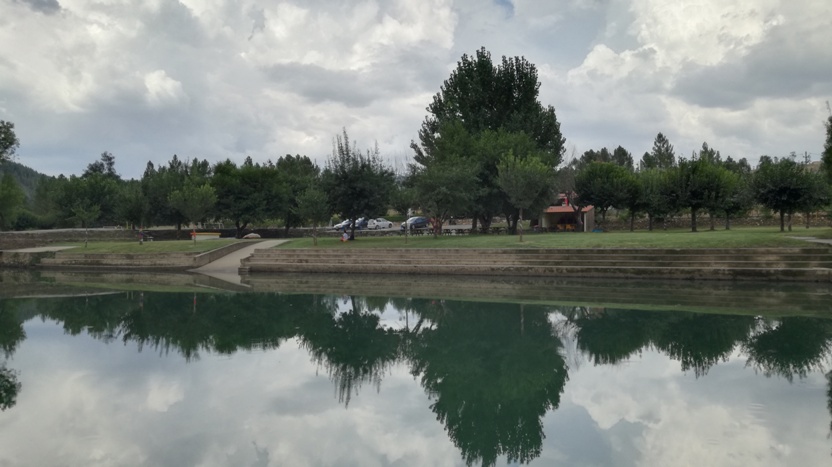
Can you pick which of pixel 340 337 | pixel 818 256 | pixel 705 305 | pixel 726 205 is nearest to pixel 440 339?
pixel 340 337

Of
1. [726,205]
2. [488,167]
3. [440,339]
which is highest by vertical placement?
[488,167]

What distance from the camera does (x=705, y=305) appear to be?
55.2 ft

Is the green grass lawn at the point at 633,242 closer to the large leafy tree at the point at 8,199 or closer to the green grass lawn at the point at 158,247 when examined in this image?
the green grass lawn at the point at 158,247

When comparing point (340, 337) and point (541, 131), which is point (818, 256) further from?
point (541, 131)

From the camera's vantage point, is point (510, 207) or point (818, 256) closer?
point (818, 256)

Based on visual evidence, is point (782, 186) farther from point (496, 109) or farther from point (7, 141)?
point (7, 141)

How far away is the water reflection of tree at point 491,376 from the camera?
23.8 ft

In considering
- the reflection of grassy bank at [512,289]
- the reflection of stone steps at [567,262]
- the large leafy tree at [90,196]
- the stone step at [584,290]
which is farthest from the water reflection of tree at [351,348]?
the large leafy tree at [90,196]

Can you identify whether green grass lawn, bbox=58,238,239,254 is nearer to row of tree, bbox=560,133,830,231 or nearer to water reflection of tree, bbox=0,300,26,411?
water reflection of tree, bbox=0,300,26,411

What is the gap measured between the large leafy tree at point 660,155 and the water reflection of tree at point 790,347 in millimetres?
95747

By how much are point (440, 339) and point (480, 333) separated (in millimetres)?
1054

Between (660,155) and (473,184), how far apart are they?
8546 cm

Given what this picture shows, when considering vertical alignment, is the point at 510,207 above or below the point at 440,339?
above


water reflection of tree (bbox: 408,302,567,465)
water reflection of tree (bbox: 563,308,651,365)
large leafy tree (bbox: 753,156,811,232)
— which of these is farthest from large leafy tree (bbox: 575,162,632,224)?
water reflection of tree (bbox: 408,302,567,465)
